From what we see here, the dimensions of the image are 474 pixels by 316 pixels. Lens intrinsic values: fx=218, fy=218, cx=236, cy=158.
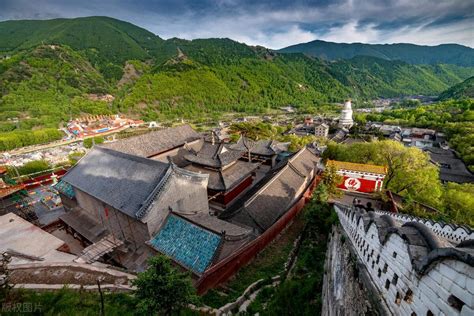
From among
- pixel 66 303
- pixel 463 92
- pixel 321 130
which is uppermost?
pixel 463 92

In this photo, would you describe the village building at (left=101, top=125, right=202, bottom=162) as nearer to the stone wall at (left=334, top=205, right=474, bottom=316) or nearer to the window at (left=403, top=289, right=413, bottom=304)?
the stone wall at (left=334, top=205, right=474, bottom=316)

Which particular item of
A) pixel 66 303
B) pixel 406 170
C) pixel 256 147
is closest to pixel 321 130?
pixel 256 147

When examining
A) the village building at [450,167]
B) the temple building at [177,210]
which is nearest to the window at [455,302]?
the temple building at [177,210]

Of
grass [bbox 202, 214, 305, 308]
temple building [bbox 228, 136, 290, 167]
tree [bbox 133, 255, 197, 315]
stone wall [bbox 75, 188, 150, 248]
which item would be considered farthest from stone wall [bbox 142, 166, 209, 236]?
temple building [bbox 228, 136, 290, 167]

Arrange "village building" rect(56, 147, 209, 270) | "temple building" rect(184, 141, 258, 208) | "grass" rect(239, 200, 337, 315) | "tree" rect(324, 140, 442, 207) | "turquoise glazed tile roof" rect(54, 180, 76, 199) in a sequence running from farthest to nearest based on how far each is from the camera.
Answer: "temple building" rect(184, 141, 258, 208) → "turquoise glazed tile roof" rect(54, 180, 76, 199) → "tree" rect(324, 140, 442, 207) → "village building" rect(56, 147, 209, 270) → "grass" rect(239, 200, 337, 315)

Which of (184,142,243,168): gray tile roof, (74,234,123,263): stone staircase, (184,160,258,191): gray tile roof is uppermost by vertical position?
(184,142,243,168): gray tile roof

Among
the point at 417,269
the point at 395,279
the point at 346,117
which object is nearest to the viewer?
the point at 417,269

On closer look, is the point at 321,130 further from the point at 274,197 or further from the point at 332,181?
the point at 274,197
